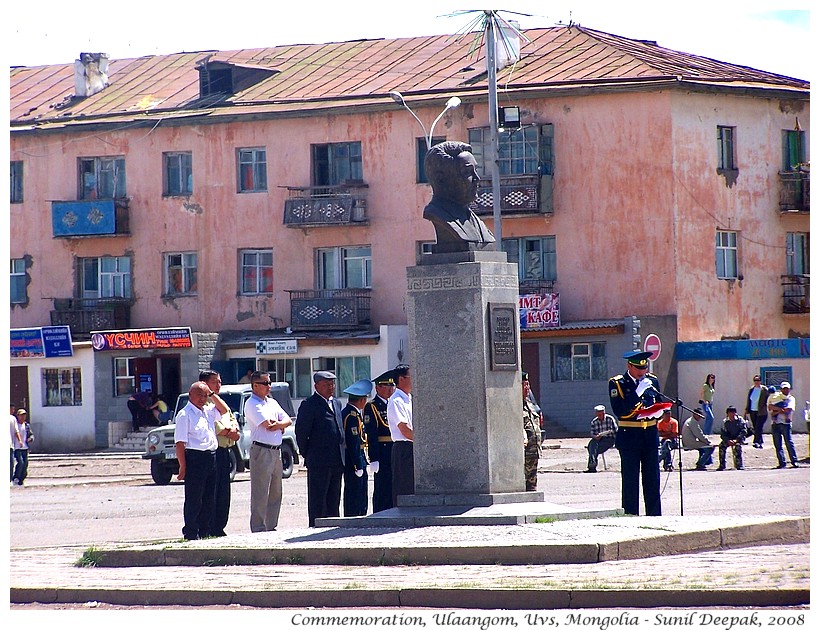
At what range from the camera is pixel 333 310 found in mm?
46000

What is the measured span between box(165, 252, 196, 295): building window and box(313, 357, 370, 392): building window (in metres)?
5.25

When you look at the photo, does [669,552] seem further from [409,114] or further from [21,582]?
[409,114]

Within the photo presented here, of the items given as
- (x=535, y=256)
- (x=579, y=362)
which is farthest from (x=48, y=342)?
(x=579, y=362)

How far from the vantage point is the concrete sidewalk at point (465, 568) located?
9.87m

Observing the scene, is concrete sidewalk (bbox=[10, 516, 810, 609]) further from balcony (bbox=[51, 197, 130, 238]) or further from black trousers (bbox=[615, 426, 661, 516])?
balcony (bbox=[51, 197, 130, 238])

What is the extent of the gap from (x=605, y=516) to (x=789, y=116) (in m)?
33.2

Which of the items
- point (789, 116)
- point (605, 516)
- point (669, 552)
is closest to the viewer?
point (669, 552)

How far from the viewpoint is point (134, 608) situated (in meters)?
10.9

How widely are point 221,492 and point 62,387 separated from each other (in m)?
32.6

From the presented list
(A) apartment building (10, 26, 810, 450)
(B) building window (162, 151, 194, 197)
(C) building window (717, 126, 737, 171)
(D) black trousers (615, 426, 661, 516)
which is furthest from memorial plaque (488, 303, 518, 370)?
(B) building window (162, 151, 194, 197)

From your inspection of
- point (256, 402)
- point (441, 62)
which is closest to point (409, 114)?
point (441, 62)

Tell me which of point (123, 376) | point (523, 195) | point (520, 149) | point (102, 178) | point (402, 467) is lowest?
point (123, 376)

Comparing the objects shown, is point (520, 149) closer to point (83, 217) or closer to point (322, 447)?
point (83, 217)

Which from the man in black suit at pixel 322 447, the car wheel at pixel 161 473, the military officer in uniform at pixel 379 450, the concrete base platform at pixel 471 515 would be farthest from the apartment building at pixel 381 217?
the concrete base platform at pixel 471 515
